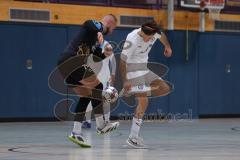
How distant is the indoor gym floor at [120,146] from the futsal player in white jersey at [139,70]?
1.47 ft

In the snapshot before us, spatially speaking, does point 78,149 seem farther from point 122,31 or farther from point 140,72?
point 122,31

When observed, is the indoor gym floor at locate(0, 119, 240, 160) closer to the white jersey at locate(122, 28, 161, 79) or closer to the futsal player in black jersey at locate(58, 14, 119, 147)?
the futsal player in black jersey at locate(58, 14, 119, 147)

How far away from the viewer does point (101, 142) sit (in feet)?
36.7

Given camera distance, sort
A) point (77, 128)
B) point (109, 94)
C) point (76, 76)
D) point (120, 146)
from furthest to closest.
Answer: point (109, 94), point (120, 146), point (76, 76), point (77, 128)

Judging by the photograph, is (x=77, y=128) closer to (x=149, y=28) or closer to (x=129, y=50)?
(x=129, y=50)

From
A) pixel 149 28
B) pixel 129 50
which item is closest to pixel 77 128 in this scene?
pixel 129 50

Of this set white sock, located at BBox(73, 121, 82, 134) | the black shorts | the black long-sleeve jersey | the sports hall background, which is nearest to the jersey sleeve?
the black long-sleeve jersey

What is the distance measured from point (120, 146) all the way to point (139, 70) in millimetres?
1275

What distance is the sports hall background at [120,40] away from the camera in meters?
17.9

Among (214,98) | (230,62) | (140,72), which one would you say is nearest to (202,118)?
(214,98)

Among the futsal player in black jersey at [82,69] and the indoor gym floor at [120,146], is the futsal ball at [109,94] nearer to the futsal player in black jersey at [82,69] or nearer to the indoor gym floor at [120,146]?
the futsal player in black jersey at [82,69]

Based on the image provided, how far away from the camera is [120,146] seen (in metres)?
10.5

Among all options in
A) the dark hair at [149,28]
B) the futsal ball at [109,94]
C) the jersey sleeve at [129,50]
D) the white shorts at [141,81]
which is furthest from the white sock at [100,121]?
the dark hair at [149,28]

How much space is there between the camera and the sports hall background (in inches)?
706
